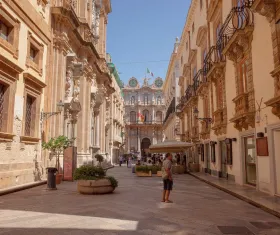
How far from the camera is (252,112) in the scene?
35.0 feet

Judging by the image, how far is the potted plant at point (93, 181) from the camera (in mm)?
9930

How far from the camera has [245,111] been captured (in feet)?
37.0

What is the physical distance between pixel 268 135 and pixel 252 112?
1.45m

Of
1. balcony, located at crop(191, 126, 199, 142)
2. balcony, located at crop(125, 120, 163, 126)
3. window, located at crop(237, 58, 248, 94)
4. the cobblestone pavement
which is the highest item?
balcony, located at crop(125, 120, 163, 126)

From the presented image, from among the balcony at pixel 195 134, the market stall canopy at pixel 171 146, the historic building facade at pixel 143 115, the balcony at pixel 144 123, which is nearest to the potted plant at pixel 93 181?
the market stall canopy at pixel 171 146

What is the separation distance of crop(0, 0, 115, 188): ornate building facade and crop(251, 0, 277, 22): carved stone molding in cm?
902

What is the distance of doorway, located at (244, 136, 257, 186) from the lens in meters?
11.5

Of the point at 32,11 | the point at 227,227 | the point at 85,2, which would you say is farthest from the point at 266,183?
the point at 85,2

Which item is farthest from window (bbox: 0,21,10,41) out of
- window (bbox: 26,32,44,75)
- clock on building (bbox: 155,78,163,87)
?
clock on building (bbox: 155,78,163,87)

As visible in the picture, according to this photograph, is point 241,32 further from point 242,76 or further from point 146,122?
point 146,122

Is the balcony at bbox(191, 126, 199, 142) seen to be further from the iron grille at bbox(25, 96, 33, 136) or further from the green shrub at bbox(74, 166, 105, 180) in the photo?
the green shrub at bbox(74, 166, 105, 180)

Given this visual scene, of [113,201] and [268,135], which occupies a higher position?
[268,135]

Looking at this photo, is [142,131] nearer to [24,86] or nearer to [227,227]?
[24,86]

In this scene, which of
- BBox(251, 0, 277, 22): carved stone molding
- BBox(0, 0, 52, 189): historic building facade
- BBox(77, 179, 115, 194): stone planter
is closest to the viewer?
BBox(251, 0, 277, 22): carved stone molding
